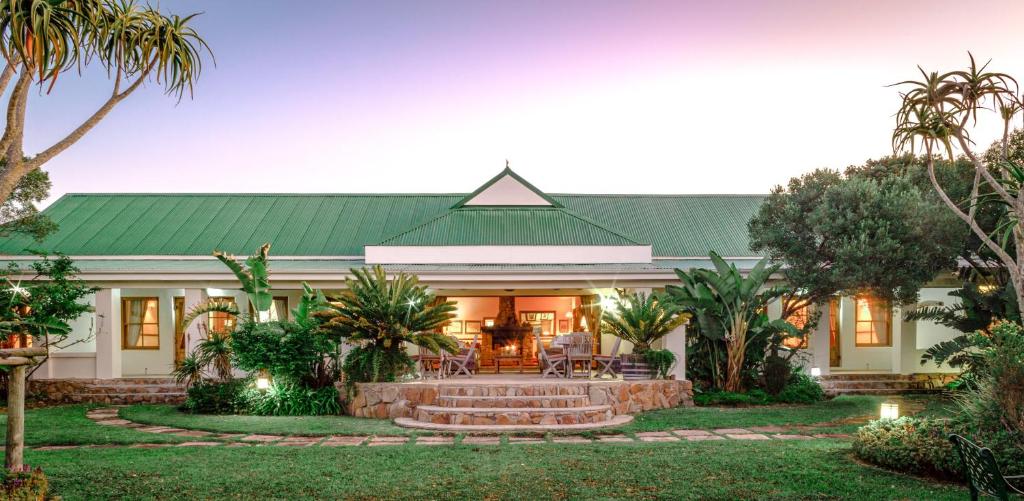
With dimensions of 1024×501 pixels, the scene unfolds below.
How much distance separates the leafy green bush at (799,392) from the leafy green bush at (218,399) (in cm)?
1069

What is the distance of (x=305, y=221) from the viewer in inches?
896

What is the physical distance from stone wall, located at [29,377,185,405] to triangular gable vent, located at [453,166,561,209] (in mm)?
8823

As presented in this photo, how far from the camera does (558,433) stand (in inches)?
487

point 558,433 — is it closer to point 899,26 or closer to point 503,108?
point 899,26

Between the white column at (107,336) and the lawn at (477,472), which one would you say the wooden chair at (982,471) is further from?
the white column at (107,336)

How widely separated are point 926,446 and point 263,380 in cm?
1163

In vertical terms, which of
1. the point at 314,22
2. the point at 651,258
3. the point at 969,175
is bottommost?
the point at 651,258

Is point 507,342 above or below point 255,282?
below

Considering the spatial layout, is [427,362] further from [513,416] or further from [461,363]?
[513,416]

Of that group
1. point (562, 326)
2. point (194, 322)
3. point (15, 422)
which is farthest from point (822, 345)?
point (15, 422)

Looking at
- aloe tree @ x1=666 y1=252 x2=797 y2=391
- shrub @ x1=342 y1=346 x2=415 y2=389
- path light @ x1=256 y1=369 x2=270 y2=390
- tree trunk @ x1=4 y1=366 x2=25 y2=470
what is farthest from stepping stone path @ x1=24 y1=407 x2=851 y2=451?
tree trunk @ x1=4 y1=366 x2=25 y2=470

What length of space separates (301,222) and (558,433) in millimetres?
12946

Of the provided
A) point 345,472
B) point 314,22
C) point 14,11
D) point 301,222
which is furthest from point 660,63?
point 14,11

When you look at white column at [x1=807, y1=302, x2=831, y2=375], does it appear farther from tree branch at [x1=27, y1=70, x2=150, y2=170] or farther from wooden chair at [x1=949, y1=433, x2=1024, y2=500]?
tree branch at [x1=27, y1=70, x2=150, y2=170]
